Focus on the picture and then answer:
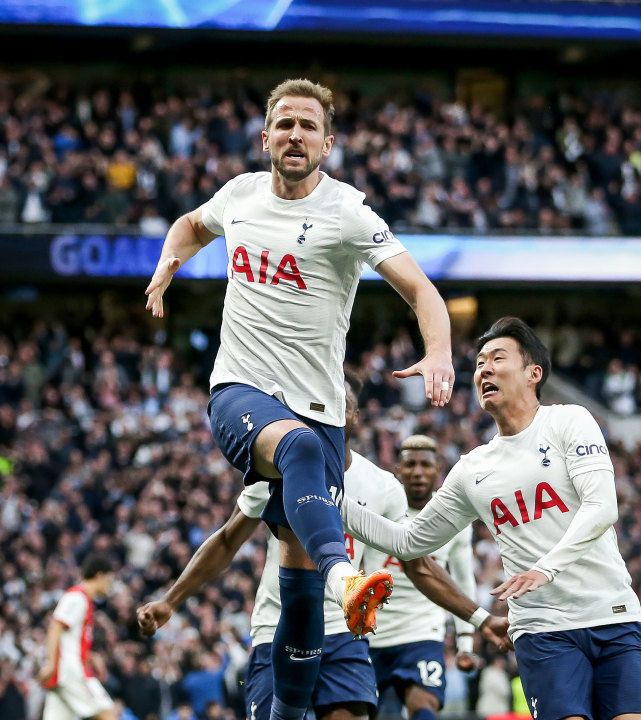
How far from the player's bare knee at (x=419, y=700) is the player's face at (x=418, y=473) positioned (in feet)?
4.09

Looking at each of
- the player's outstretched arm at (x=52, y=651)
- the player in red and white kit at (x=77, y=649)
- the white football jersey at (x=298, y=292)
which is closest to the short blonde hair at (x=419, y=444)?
the white football jersey at (x=298, y=292)

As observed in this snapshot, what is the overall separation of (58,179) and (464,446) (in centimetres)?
812

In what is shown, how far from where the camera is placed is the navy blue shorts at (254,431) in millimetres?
5872

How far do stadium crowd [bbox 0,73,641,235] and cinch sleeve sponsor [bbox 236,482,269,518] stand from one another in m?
16.4

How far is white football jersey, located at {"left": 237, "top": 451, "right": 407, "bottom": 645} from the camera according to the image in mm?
7312

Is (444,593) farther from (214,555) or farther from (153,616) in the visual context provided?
(153,616)

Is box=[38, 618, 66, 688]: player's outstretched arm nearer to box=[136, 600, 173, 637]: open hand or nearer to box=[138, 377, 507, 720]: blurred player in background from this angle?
box=[138, 377, 507, 720]: blurred player in background

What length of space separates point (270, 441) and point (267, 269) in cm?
84

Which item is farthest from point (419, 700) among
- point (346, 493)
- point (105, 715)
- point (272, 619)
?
point (105, 715)

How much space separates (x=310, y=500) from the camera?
18.3 ft

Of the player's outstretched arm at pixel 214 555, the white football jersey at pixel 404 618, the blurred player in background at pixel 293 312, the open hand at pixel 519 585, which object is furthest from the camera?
the white football jersey at pixel 404 618

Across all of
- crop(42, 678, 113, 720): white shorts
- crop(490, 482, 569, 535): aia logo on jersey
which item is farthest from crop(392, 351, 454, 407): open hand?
crop(42, 678, 113, 720): white shorts

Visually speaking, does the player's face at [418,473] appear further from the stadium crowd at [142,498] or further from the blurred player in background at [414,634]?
the stadium crowd at [142,498]

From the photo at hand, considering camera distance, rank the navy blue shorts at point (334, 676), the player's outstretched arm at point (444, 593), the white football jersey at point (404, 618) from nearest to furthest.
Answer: the player's outstretched arm at point (444, 593), the navy blue shorts at point (334, 676), the white football jersey at point (404, 618)
